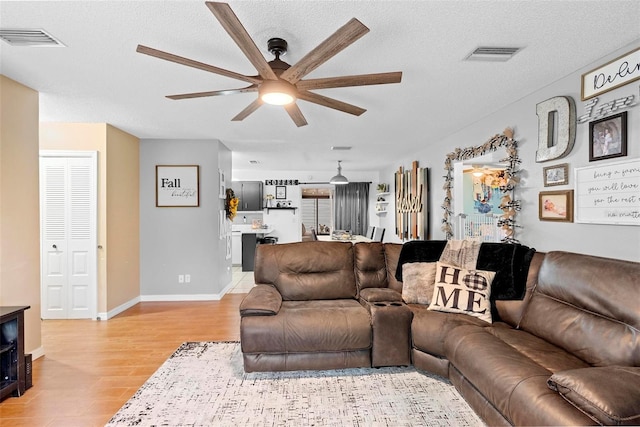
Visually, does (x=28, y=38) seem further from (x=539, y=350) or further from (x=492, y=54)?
(x=539, y=350)

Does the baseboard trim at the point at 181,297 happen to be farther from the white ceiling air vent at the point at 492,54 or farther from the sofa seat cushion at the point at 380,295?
the white ceiling air vent at the point at 492,54

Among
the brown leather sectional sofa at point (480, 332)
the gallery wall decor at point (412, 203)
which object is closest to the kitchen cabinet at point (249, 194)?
the gallery wall decor at point (412, 203)

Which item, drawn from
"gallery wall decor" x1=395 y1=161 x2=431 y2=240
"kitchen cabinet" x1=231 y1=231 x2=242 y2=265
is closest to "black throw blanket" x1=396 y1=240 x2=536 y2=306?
"gallery wall decor" x1=395 y1=161 x2=431 y2=240

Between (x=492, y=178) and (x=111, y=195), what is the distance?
5444mm

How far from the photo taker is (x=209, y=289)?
5293 millimetres

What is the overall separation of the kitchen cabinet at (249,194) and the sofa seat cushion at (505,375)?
722cm

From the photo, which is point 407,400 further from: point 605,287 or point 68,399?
point 68,399

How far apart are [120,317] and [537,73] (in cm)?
515

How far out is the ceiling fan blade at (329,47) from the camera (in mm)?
1599

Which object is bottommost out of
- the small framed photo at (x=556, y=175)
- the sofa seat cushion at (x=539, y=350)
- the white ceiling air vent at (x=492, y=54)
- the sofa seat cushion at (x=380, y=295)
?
the sofa seat cushion at (x=539, y=350)

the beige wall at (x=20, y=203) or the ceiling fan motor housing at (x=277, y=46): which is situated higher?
the ceiling fan motor housing at (x=277, y=46)

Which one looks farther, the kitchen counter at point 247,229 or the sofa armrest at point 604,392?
the kitchen counter at point 247,229

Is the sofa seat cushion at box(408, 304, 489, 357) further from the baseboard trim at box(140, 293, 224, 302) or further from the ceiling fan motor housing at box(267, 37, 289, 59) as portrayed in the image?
the baseboard trim at box(140, 293, 224, 302)

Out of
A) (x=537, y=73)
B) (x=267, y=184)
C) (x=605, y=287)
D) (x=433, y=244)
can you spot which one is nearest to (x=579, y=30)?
(x=537, y=73)
